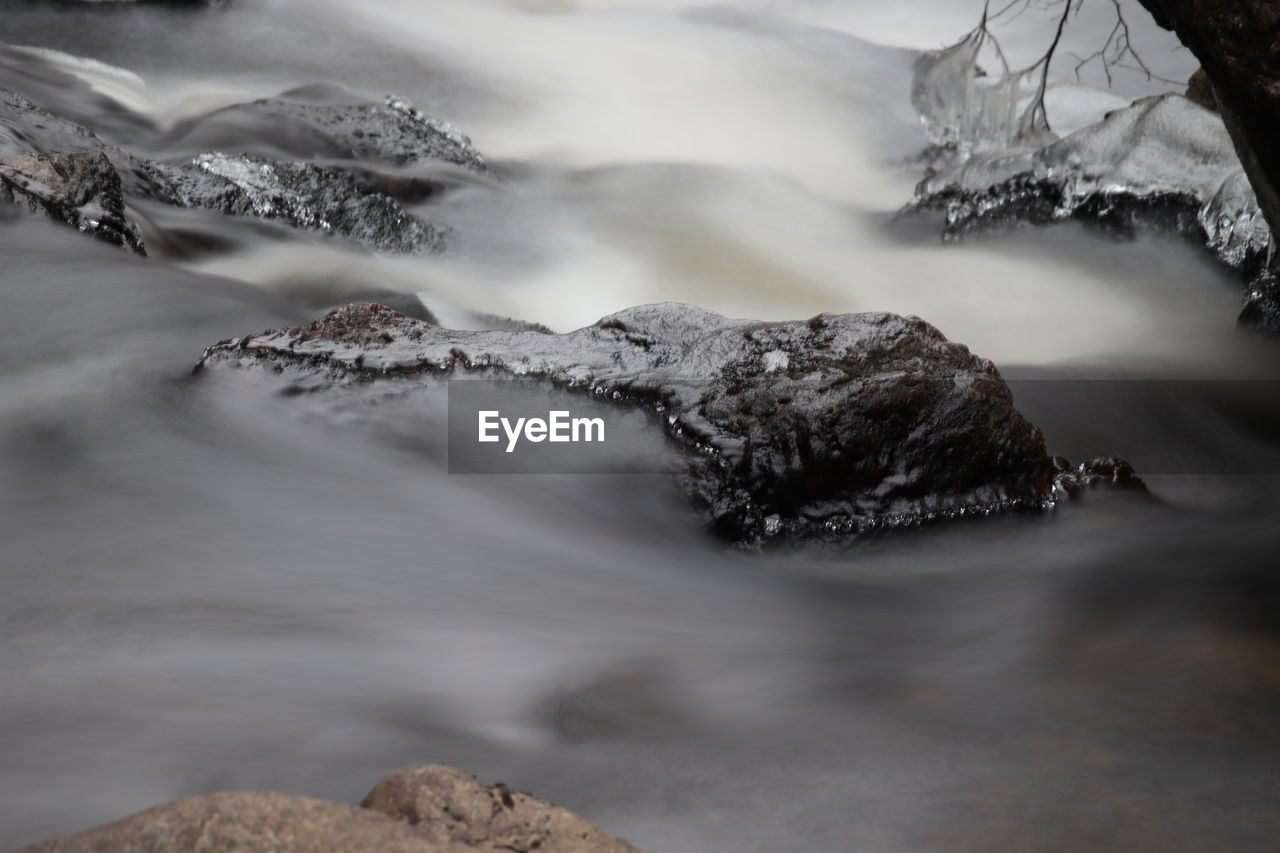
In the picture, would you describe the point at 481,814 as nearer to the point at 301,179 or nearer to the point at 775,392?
the point at 775,392

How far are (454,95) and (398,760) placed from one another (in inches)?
421

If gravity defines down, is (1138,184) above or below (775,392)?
above

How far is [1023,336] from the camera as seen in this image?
6984mm

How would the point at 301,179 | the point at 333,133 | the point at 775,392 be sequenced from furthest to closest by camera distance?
the point at 333,133
the point at 301,179
the point at 775,392

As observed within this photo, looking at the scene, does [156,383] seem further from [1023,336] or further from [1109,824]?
[1023,336]

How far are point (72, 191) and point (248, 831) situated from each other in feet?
15.1

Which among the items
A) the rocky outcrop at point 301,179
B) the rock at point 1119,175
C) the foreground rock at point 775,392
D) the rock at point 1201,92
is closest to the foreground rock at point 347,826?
the foreground rock at point 775,392

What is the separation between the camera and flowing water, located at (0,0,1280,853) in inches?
73.2

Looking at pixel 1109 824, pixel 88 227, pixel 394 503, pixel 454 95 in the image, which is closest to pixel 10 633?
pixel 394 503

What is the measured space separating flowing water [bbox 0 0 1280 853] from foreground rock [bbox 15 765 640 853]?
0.41 metres

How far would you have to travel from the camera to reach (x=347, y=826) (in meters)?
1.24

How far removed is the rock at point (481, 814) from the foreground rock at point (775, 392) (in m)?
2.20

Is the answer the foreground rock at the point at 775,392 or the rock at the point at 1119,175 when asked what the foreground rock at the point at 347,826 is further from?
the rock at the point at 1119,175

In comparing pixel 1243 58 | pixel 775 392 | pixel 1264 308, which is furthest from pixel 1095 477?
pixel 1264 308
